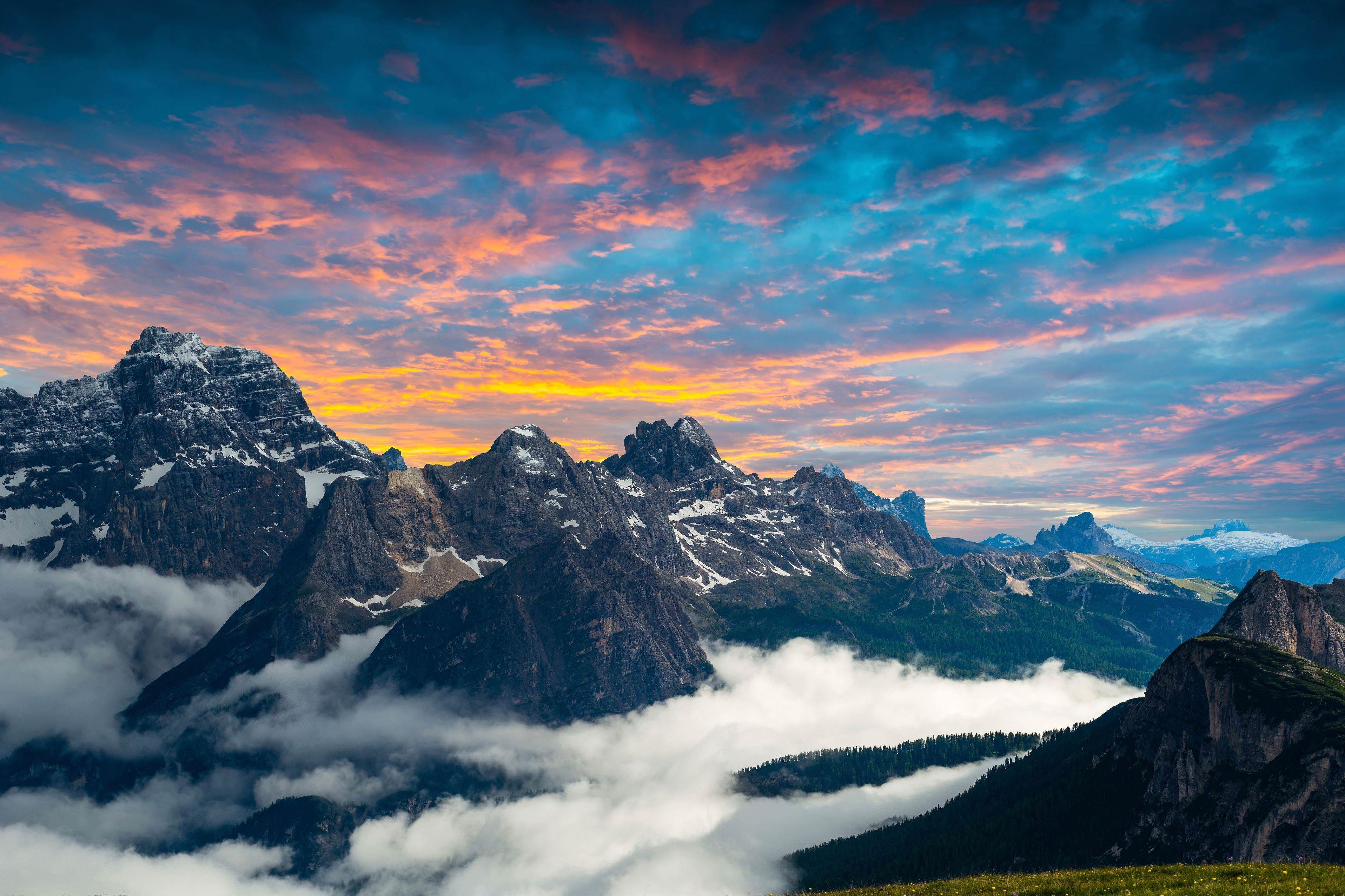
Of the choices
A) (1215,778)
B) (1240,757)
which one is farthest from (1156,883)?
(1215,778)

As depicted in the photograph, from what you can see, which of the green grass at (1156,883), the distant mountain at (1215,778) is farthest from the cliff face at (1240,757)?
the green grass at (1156,883)

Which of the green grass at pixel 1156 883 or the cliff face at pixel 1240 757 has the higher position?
the green grass at pixel 1156 883

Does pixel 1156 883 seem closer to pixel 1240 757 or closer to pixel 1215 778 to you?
pixel 1240 757

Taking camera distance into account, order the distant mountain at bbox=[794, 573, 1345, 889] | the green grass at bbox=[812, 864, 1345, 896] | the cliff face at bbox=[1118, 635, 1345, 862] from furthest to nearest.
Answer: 1. the distant mountain at bbox=[794, 573, 1345, 889]
2. the cliff face at bbox=[1118, 635, 1345, 862]
3. the green grass at bbox=[812, 864, 1345, 896]

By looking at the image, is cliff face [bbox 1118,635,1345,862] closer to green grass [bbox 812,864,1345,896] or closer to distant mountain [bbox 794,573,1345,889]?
distant mountain [bbox 794,573,1345,889]

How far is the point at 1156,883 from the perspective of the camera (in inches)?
1698

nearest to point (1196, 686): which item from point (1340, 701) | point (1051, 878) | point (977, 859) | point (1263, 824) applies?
point (1340, 701)

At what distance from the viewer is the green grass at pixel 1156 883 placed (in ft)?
128

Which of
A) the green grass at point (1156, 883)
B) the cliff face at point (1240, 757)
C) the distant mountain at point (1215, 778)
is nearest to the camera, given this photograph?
the green grass at point (1156, 883)

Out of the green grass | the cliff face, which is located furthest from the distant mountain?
the green grass

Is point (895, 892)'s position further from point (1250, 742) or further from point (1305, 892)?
point (1250, 742)

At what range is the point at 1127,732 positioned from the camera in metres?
200

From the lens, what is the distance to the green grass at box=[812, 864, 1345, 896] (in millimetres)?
39031

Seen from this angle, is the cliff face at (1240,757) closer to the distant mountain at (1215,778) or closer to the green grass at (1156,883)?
the distant mountain at (1215,778)
